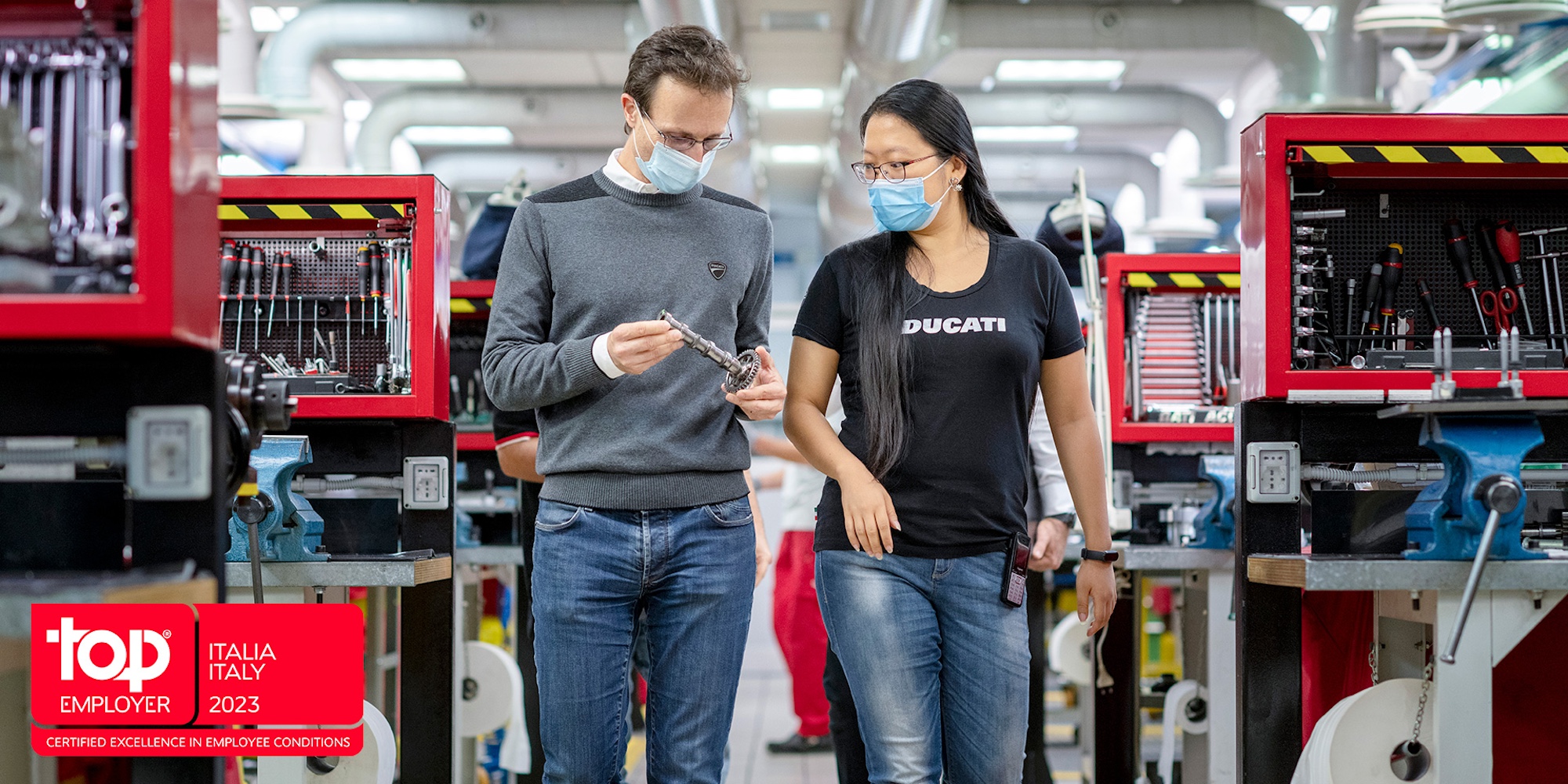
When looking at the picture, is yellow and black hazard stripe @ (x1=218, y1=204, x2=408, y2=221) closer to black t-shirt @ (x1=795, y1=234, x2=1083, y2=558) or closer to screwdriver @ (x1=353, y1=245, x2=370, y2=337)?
screwdriver @ (x1=353, y1=245, x2=370, y2=337)

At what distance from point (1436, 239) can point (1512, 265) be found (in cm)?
15

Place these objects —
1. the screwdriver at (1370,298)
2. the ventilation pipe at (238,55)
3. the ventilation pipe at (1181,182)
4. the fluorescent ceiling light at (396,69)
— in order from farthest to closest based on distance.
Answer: the ventilation pipe at (1181,182), the fluorescent ceiling light at (396,69), the ventilation pipe at (238,55), the screwdriver at (1370,298)

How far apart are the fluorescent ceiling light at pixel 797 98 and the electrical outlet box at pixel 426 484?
20.5ft

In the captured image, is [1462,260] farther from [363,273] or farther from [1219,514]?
[363,273]

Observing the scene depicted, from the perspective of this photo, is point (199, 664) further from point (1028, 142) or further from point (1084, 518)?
point (1028, 142)

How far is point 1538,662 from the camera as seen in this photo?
8.44ft

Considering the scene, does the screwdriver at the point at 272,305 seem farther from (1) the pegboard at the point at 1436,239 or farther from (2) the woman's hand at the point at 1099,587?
(1) the pegboard at the point at 1436,239

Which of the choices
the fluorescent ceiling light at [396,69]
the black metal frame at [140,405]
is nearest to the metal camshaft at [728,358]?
the black metal frame at [140,405]

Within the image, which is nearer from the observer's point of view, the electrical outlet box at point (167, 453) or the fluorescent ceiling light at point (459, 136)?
the electrical outlet box at point (167, 453)

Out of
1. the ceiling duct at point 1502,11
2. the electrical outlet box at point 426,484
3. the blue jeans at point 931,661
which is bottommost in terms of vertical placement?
the blue jeans at point 931,661

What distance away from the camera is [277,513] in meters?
2.47

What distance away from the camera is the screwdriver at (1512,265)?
2654mm

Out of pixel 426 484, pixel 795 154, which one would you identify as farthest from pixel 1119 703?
pixel 795 154

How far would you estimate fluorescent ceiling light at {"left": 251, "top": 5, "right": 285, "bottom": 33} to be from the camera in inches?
307
